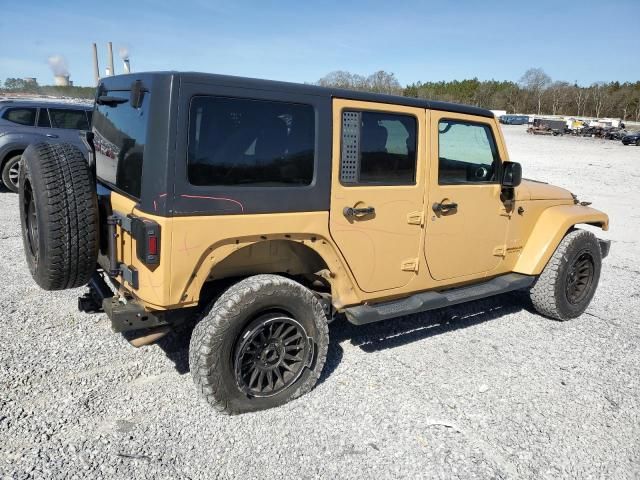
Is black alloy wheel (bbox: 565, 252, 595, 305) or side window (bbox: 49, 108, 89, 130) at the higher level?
side window (bbox: 49, 108, 89, 130)

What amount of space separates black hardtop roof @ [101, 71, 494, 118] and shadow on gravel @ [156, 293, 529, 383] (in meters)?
1.95

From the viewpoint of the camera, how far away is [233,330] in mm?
2979

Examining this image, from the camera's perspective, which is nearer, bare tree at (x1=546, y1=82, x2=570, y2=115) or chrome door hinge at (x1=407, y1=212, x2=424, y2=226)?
chrome door hinge at (x1=407, y1=212, x2=424, y2=226)

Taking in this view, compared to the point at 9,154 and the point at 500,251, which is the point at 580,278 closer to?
the point at 500,251

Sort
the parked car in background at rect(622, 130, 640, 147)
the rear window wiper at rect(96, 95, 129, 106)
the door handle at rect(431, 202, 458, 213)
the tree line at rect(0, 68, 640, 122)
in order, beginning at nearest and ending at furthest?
the rear window wiper at rect(96, 95, 129, 106)
the door handle at rect(431, 202, 458, 213)
the parked car in background at rect(622, 130, 640, 147)
the tree line at rect(0, 68, 640, 122)

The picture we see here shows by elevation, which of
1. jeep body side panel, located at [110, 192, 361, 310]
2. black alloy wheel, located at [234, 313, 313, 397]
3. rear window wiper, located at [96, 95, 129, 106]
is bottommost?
black alloy wheel, located at [234, 313, 313, 397]

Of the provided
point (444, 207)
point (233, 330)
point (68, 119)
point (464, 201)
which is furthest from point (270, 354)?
point (68, 119)

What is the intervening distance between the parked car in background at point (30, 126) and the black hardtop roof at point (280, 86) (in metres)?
7.01

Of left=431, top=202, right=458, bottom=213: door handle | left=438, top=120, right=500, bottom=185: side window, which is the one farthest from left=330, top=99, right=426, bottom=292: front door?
left=438, top=120, right=500, bottom=185: side window

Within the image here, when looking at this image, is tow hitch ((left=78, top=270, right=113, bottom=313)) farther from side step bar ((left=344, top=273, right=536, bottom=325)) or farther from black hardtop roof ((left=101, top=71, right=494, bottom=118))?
side step bar ((left=344, top=273, right=536, bottom=325))

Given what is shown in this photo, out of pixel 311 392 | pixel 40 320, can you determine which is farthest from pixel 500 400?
pixel 40 320

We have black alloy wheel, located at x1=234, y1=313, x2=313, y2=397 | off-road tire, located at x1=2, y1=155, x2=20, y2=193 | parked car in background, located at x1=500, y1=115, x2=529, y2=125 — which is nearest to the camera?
black alloy wheel, located at x1=234, y1=313, x2=313, y2=397

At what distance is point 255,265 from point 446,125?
6.18 feet

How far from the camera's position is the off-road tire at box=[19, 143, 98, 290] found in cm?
284
